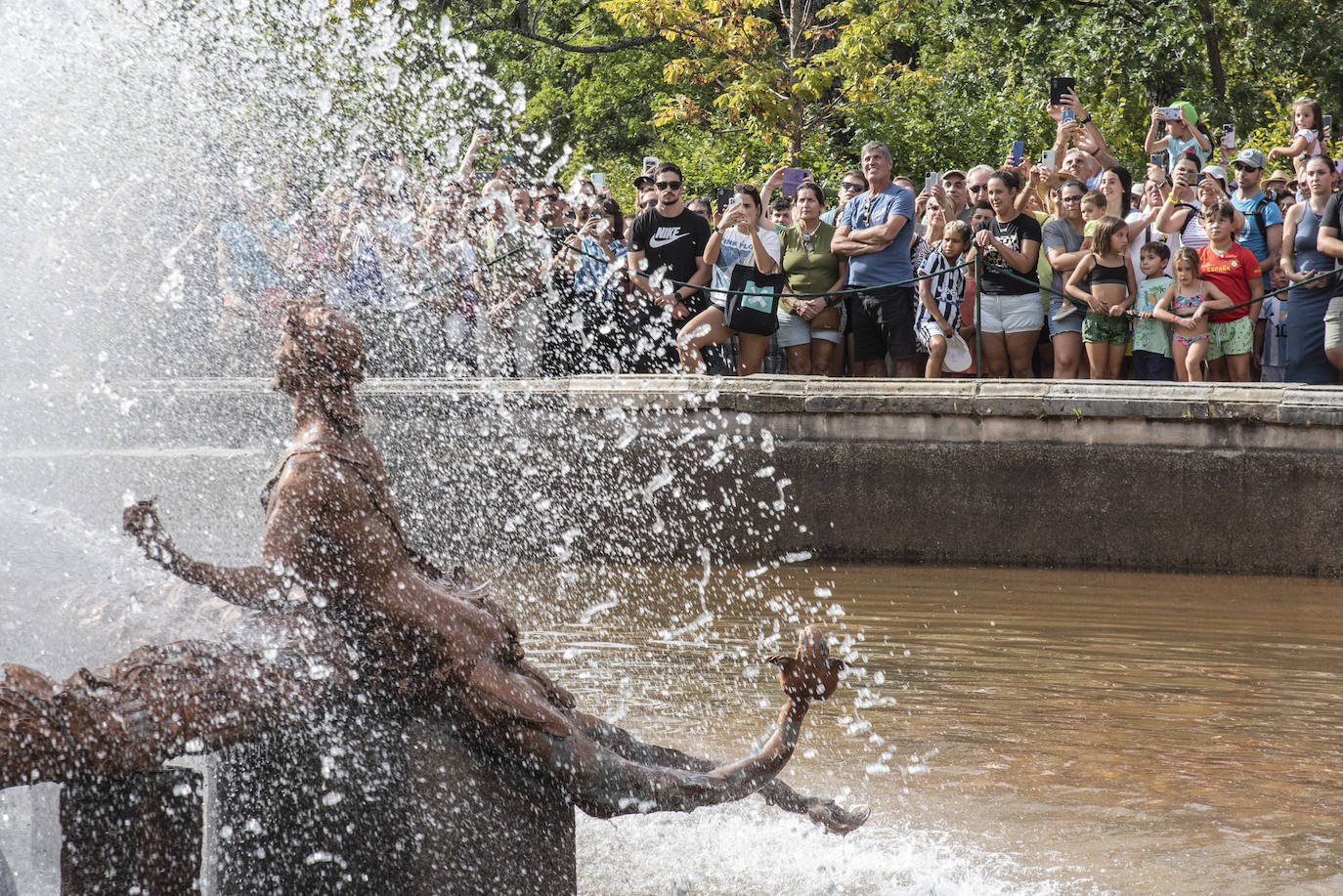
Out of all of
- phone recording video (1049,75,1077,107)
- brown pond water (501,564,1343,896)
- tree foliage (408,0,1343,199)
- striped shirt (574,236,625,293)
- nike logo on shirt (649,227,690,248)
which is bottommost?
brown pond water (501,564,1343,896)

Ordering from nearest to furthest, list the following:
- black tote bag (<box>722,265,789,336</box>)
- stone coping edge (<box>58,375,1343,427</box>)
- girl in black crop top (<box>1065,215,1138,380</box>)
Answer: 1. stone coping edge (<box>58,375,1343,427</box>)
2. girl in black crop top (<box>1065,215,1138,380</box>)
3. black tote bag (<box>722,265,789,336</box>)

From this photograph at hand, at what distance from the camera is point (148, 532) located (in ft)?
11.7

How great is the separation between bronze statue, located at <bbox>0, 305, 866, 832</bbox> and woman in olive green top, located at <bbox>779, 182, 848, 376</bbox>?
7.53 m

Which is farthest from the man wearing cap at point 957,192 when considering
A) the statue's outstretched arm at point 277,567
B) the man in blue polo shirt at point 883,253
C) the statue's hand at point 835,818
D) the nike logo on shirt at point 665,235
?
the statue's outstretched arm at point 277,567

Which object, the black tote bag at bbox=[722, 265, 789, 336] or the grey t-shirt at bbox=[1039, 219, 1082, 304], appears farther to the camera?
the black tote bag at bbox=[722, 265, 789, 336]

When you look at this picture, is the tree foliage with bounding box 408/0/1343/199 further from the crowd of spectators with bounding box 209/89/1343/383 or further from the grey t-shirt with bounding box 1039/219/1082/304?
the grey t-shirt with bounding box 1039/219/1082/304

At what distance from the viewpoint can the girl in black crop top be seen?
10.5 metres

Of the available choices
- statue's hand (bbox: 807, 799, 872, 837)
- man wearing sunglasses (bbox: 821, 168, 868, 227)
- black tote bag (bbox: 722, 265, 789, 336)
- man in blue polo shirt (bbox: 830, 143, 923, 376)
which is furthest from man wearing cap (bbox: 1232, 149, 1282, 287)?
statue's hand (bbox: 807, 799, 872, 837)

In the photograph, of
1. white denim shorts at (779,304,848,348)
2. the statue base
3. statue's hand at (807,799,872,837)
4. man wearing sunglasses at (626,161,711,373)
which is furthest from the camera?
white denim shorts at (779,304,848,348)

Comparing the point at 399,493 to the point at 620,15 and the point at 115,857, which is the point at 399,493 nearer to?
the point at 115,857

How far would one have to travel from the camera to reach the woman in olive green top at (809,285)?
37.5 feet

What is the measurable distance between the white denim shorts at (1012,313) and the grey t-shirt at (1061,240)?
174mm

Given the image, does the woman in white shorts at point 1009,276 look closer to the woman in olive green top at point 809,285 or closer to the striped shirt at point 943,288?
the striped shirt at point 943,288

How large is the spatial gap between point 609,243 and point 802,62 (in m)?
10.9
